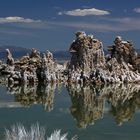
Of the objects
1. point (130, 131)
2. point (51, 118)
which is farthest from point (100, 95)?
point (130, 131)

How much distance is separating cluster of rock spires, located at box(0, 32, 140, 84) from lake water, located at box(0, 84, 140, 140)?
1045 centimetres

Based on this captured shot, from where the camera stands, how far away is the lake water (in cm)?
1848

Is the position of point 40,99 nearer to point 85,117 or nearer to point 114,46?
point 85,117

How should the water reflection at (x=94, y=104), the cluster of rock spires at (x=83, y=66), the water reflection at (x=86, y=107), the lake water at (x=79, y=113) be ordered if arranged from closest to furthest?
the lake water at (x=79, y=113) < the water reflection at (x=86, y=107) < the water reflection at (x=94, y=104) < the cluster of rock spires at (x=83, y=66)

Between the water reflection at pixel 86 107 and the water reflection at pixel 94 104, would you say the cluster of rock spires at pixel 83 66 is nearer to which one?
the water reflection at pixel 94 104

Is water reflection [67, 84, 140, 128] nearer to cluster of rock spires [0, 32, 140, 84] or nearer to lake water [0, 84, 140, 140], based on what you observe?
lake water [0, 84, 140, 140]

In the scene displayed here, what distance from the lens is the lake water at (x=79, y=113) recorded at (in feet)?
60.6

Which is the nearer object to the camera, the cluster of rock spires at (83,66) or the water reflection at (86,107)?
the water reflection at (86,107)

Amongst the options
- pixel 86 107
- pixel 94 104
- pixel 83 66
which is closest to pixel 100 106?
pixel 94 104

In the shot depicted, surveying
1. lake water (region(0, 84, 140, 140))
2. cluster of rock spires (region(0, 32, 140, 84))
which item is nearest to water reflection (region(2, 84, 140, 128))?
lake water (region(0, 84, 140, 140))

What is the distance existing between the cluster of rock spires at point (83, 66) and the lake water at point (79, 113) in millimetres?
10454

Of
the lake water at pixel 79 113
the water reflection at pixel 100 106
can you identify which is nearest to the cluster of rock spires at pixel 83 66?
the lake water at pixel 79 113

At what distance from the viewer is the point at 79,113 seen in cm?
2738

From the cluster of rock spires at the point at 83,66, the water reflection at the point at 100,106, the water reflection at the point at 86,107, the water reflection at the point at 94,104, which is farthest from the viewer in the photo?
the cluster of rock spires at the point at 83,66
